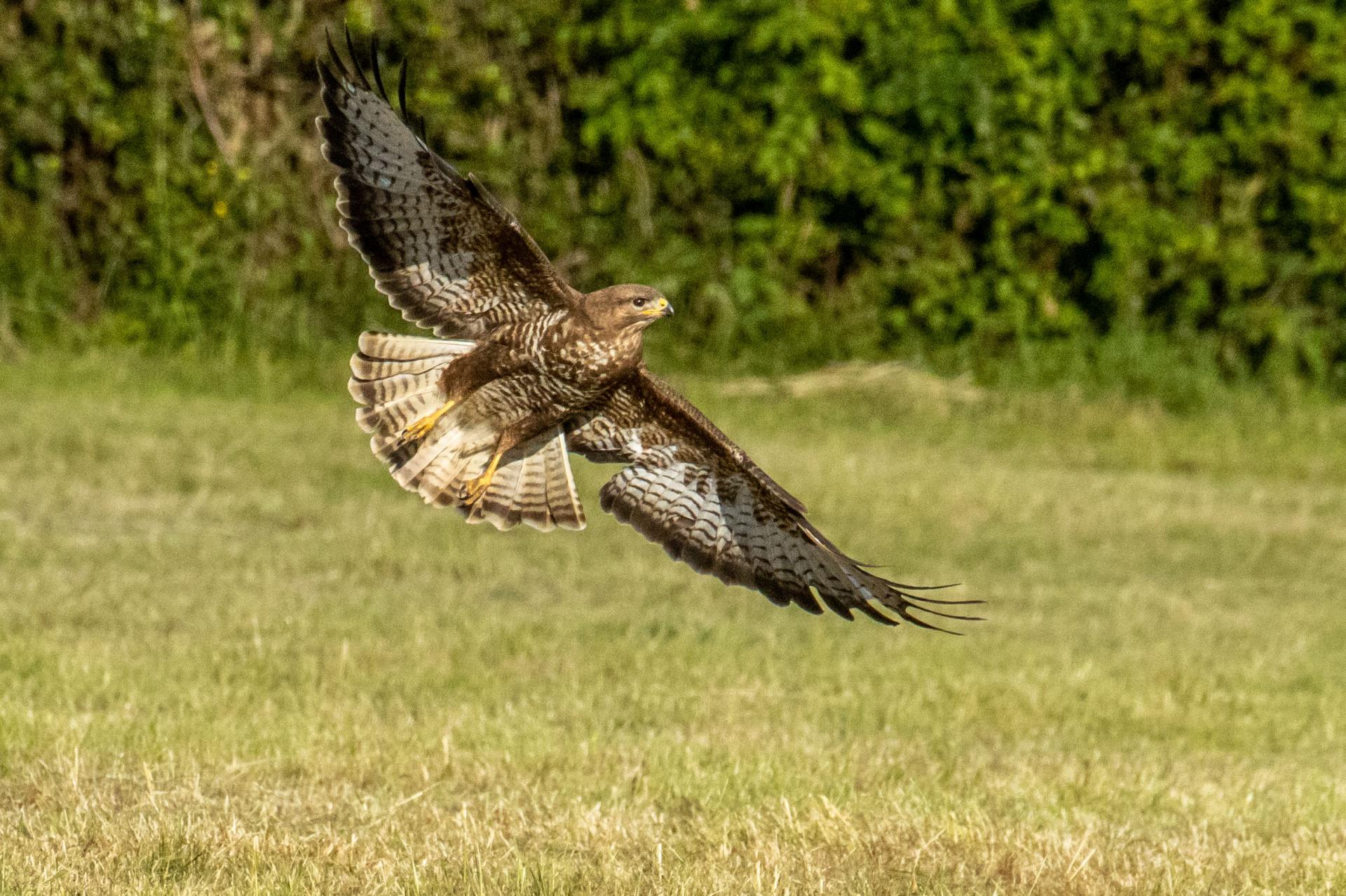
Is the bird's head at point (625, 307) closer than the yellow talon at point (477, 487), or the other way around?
the bird's head at point (625, 307)

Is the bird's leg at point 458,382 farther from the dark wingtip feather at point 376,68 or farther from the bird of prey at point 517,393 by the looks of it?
the dark wingtip feather at point 376,68

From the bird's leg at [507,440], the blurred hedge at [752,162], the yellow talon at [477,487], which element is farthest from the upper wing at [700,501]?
the blurred hedge at [752,162]

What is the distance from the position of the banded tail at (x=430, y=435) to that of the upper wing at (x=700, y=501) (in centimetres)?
16

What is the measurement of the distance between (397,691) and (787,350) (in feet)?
20.2

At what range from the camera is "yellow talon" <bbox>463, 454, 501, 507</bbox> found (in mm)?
4680

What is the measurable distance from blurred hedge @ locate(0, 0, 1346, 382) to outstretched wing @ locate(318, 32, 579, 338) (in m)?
6.74

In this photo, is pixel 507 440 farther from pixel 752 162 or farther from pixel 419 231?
pixel 752 162

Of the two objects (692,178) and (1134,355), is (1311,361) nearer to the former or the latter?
(1134,355)

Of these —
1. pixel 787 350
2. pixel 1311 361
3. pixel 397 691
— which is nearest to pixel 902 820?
pixel 397 691

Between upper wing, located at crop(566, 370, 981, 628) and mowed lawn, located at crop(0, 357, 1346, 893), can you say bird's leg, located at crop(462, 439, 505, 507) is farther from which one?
mowed lawn, located at crop(0, 357, 1346, 893)

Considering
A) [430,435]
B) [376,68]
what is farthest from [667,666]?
[376,68]

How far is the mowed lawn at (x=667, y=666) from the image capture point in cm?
438

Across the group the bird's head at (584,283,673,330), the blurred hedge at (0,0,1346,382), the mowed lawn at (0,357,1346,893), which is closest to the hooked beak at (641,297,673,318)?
the bird's head at (584,283,673,330)

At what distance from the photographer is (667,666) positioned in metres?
6.48
